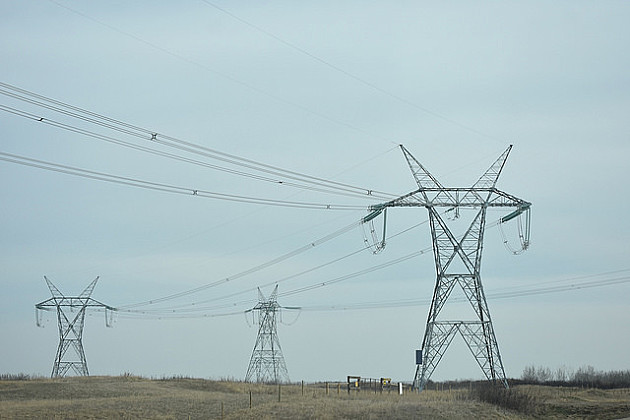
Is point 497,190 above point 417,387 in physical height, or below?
above

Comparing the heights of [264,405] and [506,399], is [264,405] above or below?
below

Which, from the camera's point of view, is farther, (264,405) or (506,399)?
(506,399)

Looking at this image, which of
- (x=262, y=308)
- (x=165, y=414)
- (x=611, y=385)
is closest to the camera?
(x=165, y=414)

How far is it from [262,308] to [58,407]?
39427mm

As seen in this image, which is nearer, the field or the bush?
the field

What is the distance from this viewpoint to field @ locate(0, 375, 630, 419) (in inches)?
1986

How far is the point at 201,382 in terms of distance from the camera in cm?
8125

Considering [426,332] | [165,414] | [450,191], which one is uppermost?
[450,191]

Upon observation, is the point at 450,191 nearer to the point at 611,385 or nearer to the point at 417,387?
the point at 417,387

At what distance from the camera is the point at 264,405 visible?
54.1m

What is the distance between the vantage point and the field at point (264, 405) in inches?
1986

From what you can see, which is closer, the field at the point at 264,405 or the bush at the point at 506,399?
the field at the point at 264,405

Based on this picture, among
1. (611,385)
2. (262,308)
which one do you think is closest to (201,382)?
(262,308)

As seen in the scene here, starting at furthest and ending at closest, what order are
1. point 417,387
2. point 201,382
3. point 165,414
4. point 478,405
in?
point 201,382 < point 417,387 < point 478,405 < point 165,414
